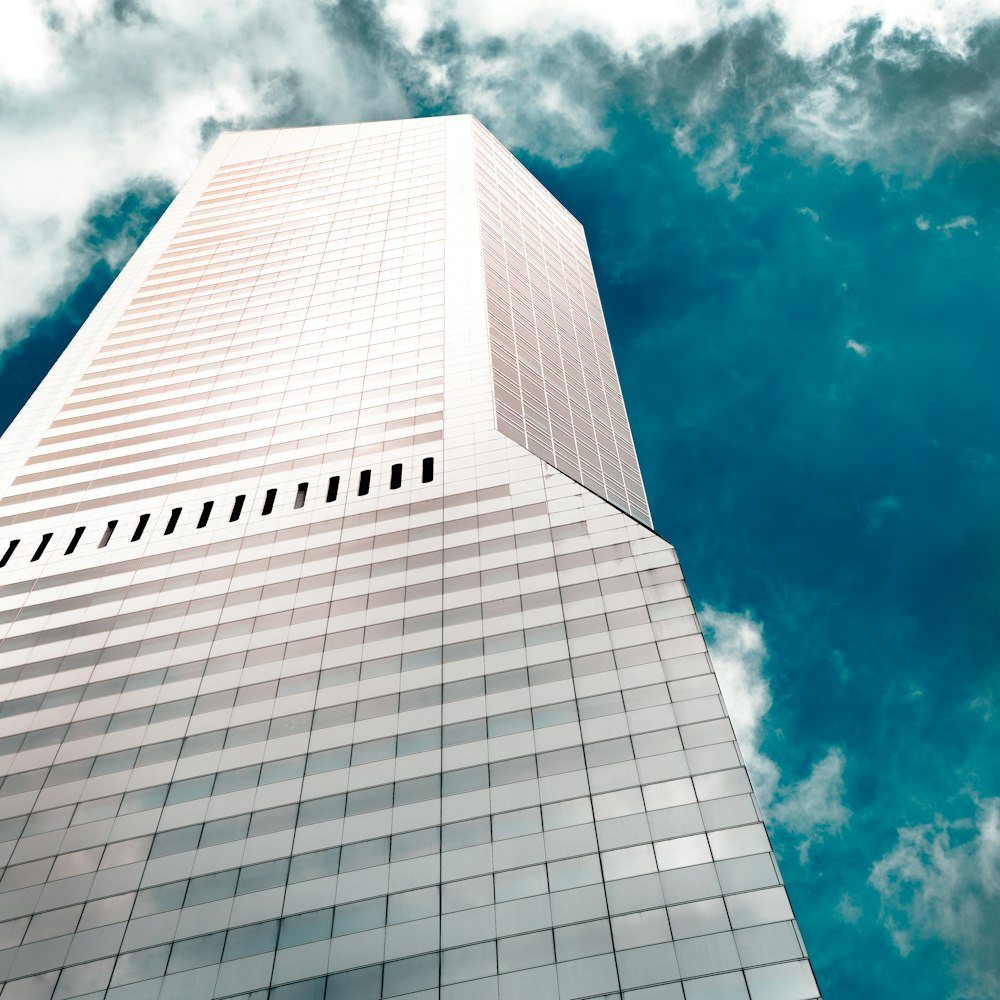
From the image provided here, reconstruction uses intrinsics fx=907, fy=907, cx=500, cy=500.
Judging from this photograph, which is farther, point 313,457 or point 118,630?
point 313,457

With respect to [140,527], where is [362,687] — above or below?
above

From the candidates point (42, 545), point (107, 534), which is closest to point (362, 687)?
point (107, 534)

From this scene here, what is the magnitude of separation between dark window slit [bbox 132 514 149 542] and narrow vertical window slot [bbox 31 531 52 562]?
218 inches

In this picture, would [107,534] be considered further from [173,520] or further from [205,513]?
[205,513]

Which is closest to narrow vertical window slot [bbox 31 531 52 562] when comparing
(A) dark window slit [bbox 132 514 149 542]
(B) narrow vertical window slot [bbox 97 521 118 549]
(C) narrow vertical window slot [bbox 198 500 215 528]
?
(B) narrow vertical window slot [bbox 97 521 118 549]

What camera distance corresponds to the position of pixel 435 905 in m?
31.0

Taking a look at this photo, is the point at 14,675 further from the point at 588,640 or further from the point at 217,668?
the point at 588,640

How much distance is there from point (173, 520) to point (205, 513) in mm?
2025

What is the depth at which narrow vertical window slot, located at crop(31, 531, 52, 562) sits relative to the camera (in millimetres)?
54188

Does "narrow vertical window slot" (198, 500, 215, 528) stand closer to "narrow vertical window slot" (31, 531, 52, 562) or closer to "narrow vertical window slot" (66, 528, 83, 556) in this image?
"narrow vertical window slot" (66, 528, 83, 556)

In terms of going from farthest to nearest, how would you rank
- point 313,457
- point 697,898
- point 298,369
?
1. point 298,369
2. point 313,457
3. point 697,898

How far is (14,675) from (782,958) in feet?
126

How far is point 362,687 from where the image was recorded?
4000 centimetres

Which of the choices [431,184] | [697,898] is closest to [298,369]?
[431,184]
